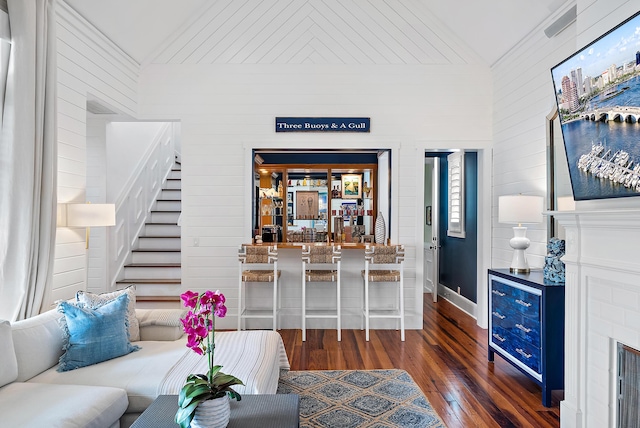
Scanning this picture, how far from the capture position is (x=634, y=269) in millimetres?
2162

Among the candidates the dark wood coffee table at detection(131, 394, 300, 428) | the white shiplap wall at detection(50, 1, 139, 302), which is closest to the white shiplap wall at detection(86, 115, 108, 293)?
the white shiplap wall at detection(50, 1, 139, 302)

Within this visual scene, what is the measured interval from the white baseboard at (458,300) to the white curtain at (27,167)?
5.02 m

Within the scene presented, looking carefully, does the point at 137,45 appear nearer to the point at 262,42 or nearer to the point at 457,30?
the point at 262,42

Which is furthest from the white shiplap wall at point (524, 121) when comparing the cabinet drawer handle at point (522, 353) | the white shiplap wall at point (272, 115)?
the cabinet drawer handle at point (522, 353)

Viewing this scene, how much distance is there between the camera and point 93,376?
2.55 meters

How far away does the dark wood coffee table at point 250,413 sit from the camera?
1900mm

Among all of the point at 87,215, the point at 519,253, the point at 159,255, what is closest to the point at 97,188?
the point at 159,255

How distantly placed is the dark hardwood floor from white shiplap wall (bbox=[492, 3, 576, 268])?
1.09 meters

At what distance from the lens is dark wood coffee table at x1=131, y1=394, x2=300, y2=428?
190cm

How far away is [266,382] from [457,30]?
4.52 metres

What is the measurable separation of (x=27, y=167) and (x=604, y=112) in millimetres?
3809

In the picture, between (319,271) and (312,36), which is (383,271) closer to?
(319,271)

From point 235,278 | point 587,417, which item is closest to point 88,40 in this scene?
point 235,278

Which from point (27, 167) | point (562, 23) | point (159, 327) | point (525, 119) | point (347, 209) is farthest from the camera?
point (347, 209)
